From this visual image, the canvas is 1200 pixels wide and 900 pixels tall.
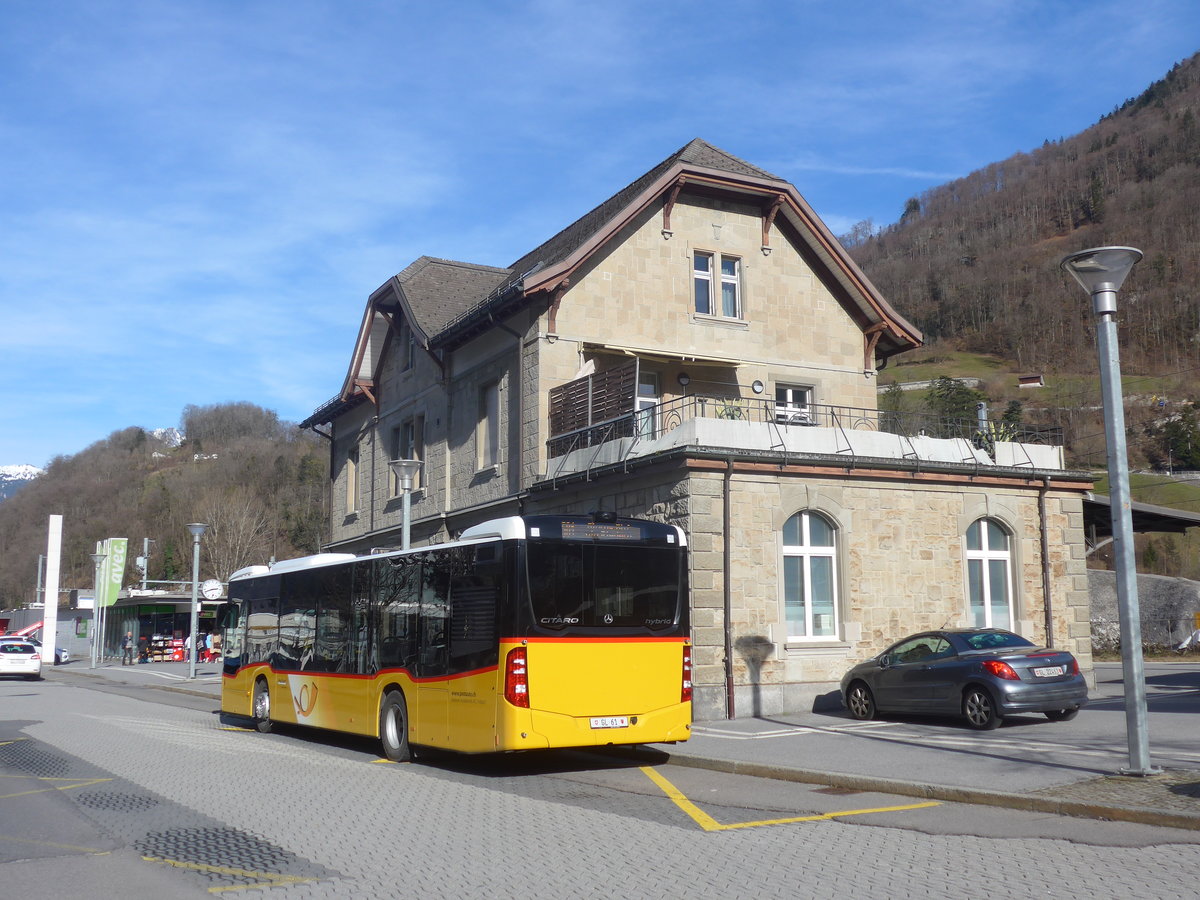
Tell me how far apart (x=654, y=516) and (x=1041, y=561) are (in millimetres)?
7960

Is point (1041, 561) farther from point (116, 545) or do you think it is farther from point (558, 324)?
point (116, 545)

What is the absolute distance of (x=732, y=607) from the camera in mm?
18141

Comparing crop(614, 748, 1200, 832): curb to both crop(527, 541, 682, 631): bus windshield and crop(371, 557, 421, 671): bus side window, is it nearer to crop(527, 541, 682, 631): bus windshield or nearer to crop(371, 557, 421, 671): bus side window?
crop(527, 541, 682, 631): bus windshield

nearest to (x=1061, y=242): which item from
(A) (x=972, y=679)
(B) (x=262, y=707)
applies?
(A) (x=972, y=679)

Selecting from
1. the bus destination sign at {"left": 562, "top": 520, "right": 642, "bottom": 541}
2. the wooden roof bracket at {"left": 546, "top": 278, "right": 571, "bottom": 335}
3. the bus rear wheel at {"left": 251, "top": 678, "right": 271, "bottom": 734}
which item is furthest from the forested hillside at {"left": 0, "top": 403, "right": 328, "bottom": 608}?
the bus destination sign at {"left": 562, "top": 520, "right": 642, "bottom": 541}

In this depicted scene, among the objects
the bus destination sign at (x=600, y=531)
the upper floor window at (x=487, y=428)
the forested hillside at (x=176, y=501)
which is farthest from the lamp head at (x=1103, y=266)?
the forested hillside at (x=176, y=501)

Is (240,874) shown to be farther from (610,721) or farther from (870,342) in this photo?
(870,342)

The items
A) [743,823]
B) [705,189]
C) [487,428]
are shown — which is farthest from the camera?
[487,428]

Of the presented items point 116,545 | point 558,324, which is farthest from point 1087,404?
point 558,324

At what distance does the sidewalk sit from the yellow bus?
1.42 metres

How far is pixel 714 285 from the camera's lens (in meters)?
24.4

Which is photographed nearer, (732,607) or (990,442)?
(732,607)

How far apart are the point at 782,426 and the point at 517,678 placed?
8.78 meters

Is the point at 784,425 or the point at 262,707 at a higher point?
the point at 784,425
